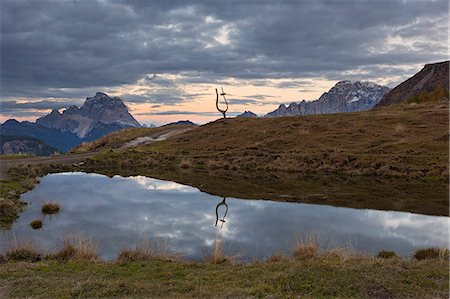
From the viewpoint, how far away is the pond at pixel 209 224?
20.2 metres

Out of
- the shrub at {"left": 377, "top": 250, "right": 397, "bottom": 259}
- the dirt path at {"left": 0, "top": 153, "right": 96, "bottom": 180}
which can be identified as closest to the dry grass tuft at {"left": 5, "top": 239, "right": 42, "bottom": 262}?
the shrub at {"left": 377, "top": 250, "right": 397, "bottom": 259}

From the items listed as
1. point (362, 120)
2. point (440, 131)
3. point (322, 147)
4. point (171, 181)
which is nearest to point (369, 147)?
point (322, 147)

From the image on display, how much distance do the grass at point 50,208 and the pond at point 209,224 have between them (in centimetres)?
48

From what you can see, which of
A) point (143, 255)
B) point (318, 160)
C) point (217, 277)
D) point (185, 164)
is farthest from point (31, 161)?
point (217, 277)

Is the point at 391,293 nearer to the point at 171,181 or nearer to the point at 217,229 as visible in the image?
the point at 217,229

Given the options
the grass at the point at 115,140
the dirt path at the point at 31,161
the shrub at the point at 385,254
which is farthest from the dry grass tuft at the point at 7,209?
the grass at the point at 115,140

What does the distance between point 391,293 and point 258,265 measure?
15.9ft

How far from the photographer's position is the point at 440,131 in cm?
5272

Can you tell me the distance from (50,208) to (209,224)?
1075 centimetres

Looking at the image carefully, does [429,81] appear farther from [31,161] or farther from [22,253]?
[22,253]

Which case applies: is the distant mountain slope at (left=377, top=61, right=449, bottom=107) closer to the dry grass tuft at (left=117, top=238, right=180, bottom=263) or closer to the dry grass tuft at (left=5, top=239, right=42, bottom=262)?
the dry grass tuft at (left=117, top=238, right=180, bottom=263)

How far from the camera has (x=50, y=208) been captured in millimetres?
27828

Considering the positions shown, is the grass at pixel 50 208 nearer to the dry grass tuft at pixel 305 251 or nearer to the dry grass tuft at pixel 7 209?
the dry grass tuft at pixel 7 209

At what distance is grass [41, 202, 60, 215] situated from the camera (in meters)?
27.5
